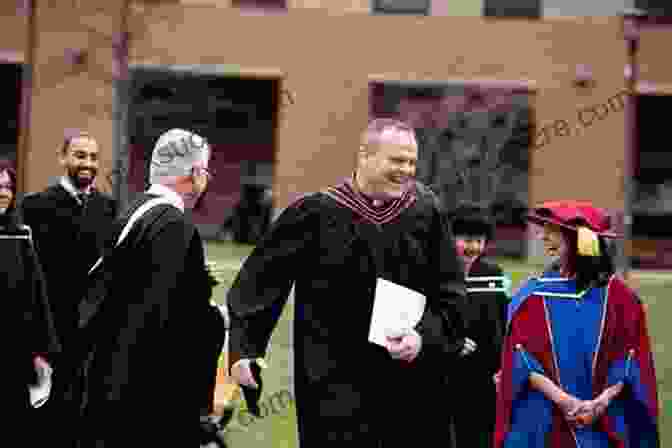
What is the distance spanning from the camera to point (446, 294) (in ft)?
19.0

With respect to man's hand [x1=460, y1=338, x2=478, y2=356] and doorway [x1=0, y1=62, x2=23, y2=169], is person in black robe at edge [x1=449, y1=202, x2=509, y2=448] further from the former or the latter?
doorway [x1=0, y1=62, x2=23, y2=169]

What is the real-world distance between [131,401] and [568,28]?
2570cm

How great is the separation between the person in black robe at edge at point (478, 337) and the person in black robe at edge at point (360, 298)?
182 cm

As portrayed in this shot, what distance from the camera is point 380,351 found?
18.6 ft

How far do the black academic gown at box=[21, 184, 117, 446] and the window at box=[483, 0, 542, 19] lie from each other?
2277cm

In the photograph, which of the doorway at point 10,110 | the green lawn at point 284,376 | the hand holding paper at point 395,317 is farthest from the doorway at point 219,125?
the hand holding paper at point 395,317

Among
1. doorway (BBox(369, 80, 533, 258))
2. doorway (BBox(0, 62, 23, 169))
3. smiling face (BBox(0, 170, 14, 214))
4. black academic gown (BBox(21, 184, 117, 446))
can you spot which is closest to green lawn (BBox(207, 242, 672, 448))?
black academic gown (BBox(21, 184, 117, 446))

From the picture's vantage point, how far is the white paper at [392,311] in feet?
18.4

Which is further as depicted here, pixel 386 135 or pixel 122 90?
pixel 122 90

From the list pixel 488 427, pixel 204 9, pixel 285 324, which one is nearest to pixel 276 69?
pixel 204 9

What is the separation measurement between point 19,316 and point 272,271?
2.23 metres

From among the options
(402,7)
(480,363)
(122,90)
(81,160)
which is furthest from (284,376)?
(402,7)

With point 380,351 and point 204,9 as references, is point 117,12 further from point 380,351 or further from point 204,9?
point 380,351

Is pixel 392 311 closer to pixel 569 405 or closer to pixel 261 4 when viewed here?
pixel 569 405
